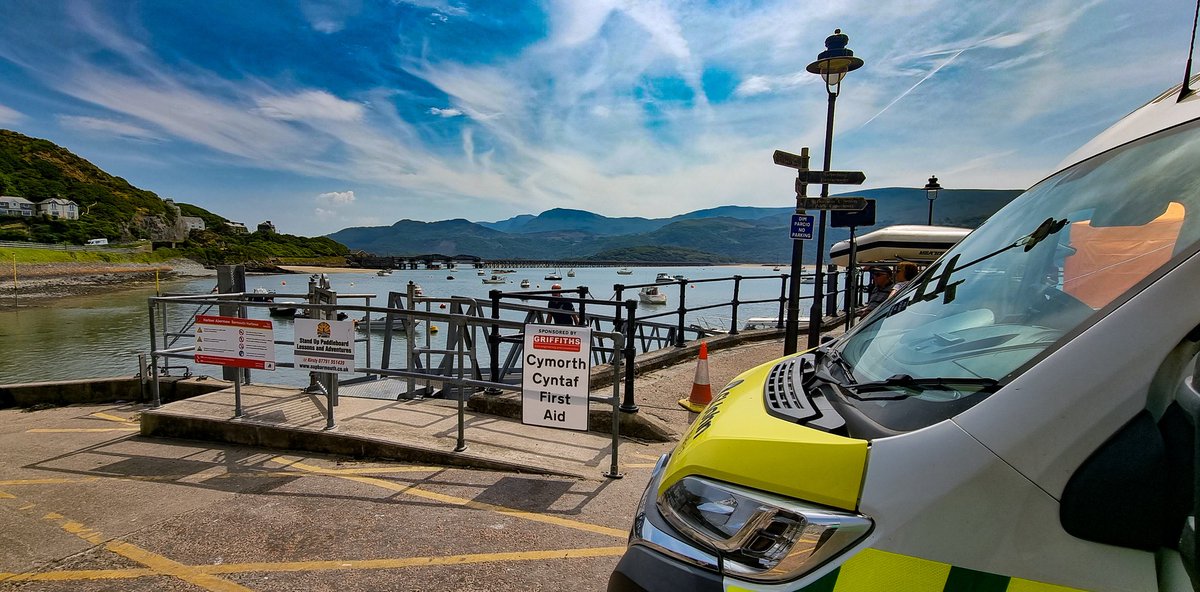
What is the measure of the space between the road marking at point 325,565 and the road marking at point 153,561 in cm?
3

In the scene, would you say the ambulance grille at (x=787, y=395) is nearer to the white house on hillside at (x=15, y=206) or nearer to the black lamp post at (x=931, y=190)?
the black lamp post at (x=931, y=190)

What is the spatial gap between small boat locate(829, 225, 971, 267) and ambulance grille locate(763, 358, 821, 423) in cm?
1329

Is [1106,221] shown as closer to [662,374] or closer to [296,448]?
[296,448]

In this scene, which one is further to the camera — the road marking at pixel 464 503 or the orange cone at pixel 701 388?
the orange cone at pixel 701 388

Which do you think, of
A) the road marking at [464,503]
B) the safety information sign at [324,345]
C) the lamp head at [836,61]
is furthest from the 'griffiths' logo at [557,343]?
the lamp head at [836,61]

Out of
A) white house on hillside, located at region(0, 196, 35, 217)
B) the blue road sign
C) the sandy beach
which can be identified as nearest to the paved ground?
the blue road sign

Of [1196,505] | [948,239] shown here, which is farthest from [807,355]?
[948,239]

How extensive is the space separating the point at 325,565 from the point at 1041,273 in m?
3.82

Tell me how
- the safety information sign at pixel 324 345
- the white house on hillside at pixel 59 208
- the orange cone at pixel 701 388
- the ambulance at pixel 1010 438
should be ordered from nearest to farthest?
the ambulance at pixel 1010 438 → the safety information sign at pixel 324 345 → the orange cone at pixel 701 388 → the white house on hillside at pixel 59 208

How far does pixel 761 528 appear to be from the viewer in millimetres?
1410

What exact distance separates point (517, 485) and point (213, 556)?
2054 mm

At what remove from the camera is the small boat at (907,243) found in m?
13.6

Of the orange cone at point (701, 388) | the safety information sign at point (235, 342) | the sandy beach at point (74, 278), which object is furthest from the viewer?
the sandy beach at point (74, 278)

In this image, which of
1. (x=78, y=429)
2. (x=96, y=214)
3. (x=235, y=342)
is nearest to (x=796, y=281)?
(x=235, y=342)
